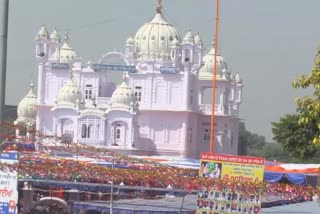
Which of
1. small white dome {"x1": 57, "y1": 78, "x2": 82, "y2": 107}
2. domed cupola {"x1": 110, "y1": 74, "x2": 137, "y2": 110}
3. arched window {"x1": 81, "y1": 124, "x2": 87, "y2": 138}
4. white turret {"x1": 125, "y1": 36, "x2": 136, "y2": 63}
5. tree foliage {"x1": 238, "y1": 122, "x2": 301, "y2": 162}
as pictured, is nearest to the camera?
domed cupola {"x1": 110, "y1": 74, "x2": 137, "y2": 110}

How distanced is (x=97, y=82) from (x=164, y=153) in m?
8.76

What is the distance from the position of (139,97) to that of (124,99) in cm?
482

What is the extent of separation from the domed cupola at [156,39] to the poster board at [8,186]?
64.4 m

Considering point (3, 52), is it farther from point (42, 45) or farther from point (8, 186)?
point (42, 45)

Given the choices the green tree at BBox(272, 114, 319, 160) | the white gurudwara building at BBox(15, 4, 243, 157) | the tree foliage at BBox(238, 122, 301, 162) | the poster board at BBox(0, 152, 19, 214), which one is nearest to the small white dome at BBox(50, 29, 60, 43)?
the white gurudwara building at BBox(15, 4, 243, 157)

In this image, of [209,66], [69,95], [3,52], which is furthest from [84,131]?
[3,52]

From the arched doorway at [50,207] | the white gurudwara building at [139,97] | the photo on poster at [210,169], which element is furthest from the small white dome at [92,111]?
the photo on poster at [210,169]

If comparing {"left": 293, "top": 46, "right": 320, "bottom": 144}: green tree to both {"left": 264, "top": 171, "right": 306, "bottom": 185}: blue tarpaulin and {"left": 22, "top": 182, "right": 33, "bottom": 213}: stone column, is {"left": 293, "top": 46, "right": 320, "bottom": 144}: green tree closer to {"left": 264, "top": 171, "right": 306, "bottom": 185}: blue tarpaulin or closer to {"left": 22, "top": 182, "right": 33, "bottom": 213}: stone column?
{"left": 22, "top": 182, "right": 33, "bottom": 213}: stone column

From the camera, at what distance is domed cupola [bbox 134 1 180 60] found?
77.8m

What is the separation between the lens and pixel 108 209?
15.9 meters

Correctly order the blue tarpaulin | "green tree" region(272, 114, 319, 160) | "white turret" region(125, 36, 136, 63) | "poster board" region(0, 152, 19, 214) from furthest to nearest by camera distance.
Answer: "white turret" region(125, 36, 136, 63), "green tree" region(272, 114, 319, 160), the blue tarpaulin, "poster board" region(0, 152, 19, 214)

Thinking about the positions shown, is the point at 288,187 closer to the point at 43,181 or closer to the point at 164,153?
the point at 43,181

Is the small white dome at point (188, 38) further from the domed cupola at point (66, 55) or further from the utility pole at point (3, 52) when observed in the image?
the utility pole at point (3, 52)

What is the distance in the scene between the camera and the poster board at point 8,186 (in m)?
13.3
